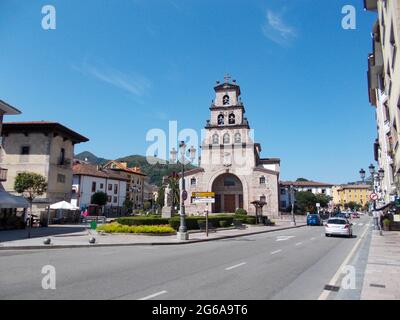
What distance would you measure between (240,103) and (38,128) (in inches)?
1463

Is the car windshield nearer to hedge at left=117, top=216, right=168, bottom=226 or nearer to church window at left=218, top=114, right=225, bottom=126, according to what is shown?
hedge at left=117, top=216, right=168, bottom=226

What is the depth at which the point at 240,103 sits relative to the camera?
199 ft

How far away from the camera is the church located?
59125 millimetres

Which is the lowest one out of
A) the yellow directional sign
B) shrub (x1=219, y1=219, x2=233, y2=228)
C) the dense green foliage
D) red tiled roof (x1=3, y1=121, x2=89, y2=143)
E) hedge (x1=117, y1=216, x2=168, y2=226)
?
shrub (x1=219, y1=219, x2=233, y2=228)

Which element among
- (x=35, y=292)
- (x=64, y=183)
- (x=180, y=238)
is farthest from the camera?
(x=64, y=183)

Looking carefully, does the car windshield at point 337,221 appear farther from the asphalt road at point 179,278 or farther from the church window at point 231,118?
the church window at point 231,118

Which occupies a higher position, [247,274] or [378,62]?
[378,62]

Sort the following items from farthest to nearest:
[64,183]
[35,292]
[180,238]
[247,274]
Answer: [64,183]
[180,238]
[247,274]
[35,292]

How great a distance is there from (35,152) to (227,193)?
3627 centimetres

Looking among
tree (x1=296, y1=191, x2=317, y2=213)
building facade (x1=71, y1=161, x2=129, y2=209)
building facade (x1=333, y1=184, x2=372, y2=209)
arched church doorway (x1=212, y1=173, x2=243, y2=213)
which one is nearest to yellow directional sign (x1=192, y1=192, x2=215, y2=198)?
building facade (x1=71, y1=161, x2=129, y2=209)

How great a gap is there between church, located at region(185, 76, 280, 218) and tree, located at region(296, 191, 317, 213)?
1159 inches

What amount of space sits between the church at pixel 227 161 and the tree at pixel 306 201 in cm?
2943

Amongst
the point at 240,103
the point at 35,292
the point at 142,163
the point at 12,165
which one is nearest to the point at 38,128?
the point at 12,165
